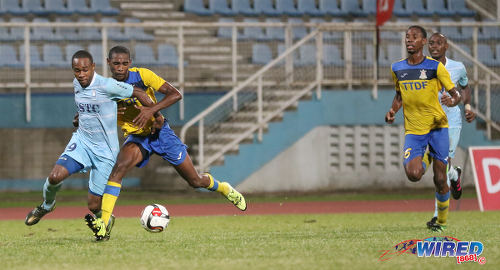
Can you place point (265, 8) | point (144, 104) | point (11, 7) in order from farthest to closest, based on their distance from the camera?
point (265, 8)
point (11, 7)
point (144, 104)

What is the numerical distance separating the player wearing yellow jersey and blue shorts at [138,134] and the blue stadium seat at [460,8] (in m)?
14.7

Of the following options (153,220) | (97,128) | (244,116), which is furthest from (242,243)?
(244,116)

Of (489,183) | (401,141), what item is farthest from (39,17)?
(489,183)

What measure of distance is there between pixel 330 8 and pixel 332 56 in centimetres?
380

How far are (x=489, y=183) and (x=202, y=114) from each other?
240 inches

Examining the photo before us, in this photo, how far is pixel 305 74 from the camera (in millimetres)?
18922

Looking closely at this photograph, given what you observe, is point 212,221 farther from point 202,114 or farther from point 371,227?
point 202,114

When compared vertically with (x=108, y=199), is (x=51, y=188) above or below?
above

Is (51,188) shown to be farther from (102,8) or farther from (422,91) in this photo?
(102,8)

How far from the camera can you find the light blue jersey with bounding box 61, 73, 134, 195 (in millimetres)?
9484

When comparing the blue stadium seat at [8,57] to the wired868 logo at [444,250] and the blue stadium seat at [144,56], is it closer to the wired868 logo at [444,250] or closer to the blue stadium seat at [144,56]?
the blue stadium seat at [144,56]

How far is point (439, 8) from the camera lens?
923 inches

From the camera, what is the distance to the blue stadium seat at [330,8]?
2238cm

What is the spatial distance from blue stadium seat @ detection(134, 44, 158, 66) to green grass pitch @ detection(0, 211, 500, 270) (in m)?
5.33
